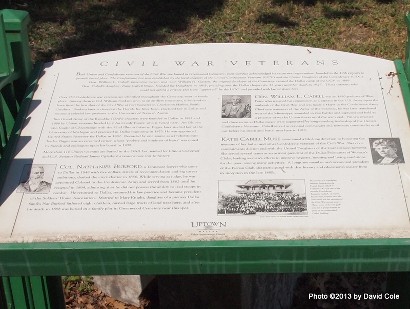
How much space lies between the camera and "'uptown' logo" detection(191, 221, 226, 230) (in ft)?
7.32

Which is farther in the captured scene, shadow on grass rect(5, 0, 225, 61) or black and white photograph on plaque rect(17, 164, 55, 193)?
shadow on grass rect(5, 0, 225, 61)

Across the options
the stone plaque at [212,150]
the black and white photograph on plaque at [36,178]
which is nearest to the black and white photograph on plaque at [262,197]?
the stone plaque at [212,150]

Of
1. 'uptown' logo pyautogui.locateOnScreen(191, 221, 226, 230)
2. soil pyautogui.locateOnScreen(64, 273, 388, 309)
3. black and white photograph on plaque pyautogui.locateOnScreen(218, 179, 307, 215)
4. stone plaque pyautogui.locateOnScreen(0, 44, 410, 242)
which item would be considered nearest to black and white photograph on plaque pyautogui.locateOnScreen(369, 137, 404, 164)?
stone plaque pyautogui.locateOnScreen(0, 44, 410, 242)

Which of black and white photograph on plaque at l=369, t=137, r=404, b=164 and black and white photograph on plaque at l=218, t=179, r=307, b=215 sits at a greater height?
black and white photograph on plaque at l=369, t=137, r=404, b=164

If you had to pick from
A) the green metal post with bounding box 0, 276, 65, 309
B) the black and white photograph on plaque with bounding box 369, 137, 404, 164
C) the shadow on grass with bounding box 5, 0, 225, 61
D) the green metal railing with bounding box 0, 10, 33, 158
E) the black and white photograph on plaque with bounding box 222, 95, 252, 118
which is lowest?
the green metal post with bounding box 0, 276, 65, 309

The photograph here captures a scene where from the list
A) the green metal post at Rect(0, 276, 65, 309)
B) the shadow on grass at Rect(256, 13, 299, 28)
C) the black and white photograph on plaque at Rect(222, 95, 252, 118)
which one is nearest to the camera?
the black and white photograph on plaque at Rect(222, 95, 252, 118)

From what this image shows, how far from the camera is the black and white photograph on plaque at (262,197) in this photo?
2264 mm

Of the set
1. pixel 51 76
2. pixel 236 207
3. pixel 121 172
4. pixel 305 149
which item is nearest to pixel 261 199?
pixel 236 207

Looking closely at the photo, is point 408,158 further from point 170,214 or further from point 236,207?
point 170,214

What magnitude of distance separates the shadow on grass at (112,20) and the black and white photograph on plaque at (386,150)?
3.74m

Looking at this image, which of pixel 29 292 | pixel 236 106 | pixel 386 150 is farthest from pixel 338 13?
pixel 29 292

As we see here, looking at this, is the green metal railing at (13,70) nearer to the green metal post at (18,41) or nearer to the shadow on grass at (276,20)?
the green metal post at (18,41)

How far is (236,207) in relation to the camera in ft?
7.46

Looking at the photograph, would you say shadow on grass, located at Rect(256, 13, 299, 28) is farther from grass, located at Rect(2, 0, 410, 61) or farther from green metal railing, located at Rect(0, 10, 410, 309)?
green metal railing, located at Rect(0, 10, 410, 309)
